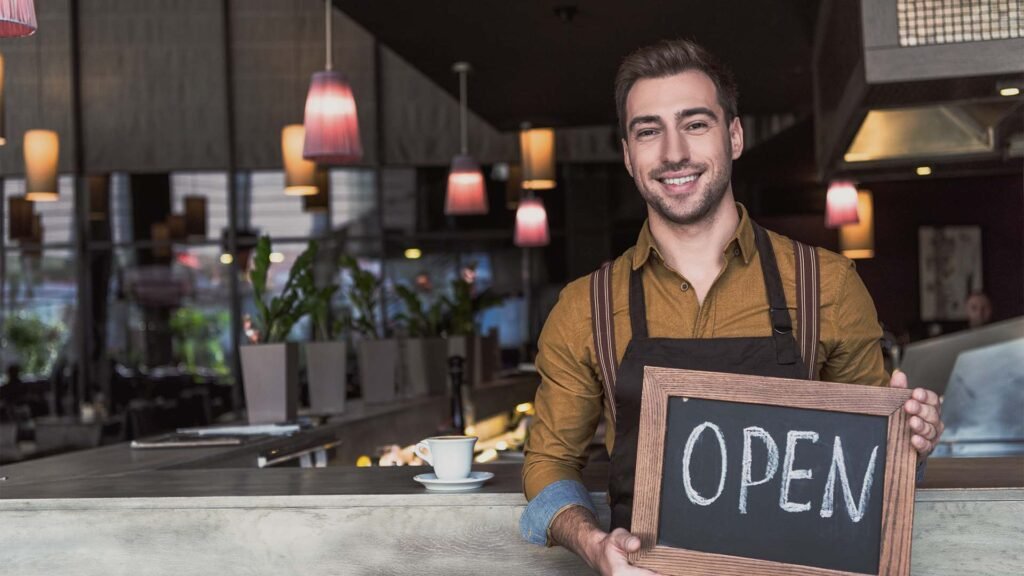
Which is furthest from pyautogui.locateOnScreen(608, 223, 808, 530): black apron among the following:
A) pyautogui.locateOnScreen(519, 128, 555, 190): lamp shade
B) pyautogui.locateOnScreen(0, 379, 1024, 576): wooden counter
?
Result: pyautogui.locateOnScreen(519, 128, 555, 190): lamp shade

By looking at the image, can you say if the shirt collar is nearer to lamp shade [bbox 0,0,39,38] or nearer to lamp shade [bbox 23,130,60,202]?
lamp shade [bbox 0,0,39,38]

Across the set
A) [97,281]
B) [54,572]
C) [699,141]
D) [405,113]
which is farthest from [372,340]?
[97,281]

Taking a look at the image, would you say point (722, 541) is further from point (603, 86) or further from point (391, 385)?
point (603, 86)

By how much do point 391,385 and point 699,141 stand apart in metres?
3.54

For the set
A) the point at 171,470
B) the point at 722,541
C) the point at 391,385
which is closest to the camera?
the point at 722,541

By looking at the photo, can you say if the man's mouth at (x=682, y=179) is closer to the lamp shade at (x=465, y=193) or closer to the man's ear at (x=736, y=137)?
the man's ear at (x=736, y=137)

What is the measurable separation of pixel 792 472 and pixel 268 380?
2437 millimetres

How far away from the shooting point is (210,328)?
9750mm

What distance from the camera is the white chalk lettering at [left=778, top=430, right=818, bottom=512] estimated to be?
60.6 inches

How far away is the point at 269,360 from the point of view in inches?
146

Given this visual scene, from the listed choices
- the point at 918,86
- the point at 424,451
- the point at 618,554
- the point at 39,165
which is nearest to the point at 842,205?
the point at 918,86

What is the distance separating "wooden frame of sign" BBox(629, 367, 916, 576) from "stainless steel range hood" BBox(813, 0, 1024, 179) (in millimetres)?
1728

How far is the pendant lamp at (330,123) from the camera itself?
15.2ft

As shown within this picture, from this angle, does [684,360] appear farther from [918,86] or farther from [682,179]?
[918,86]
